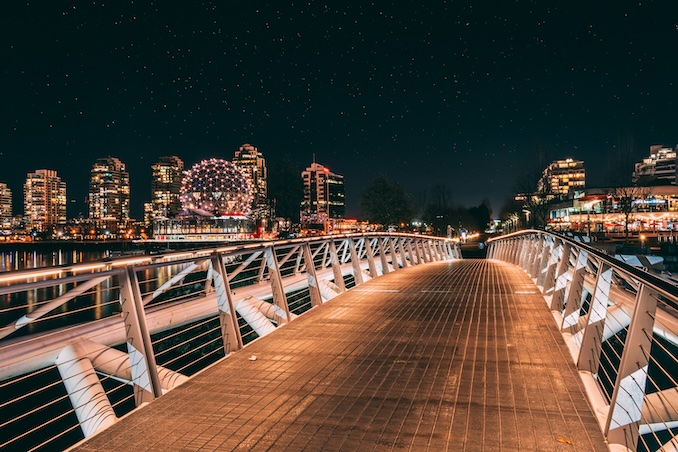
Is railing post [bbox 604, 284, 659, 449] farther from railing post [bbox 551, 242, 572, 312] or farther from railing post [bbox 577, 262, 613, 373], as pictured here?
railing post [bbox 551, 242, 572, 312]

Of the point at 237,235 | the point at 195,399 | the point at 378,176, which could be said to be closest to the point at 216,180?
the point at 237,235

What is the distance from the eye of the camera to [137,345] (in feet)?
13.1

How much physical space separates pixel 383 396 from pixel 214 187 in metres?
73.9

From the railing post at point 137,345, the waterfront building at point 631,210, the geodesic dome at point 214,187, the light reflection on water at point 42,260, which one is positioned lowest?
the light reflection on water at point 42,260

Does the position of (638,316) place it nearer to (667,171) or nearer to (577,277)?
(577,277)

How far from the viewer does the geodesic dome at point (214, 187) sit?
73562 mm

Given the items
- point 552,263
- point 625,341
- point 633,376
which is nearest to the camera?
point 625,341

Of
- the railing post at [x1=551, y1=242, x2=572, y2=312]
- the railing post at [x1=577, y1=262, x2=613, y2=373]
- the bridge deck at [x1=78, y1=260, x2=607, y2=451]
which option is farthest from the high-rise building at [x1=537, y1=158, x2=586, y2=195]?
the railing post at [x1=577, y1=262, x2=613, y2=373]

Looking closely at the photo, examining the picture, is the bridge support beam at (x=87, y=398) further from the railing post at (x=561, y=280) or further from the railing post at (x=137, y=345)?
the railing post at (x=561, y=280)

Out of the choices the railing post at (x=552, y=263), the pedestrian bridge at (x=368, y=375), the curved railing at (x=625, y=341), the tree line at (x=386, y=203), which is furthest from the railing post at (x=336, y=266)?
the tree line at (x=386, y=203)

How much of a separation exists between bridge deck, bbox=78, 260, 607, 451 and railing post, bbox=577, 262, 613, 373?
7.6 inches

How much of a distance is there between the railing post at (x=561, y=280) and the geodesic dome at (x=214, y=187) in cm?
7055

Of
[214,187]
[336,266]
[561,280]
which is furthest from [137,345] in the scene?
[214,187]

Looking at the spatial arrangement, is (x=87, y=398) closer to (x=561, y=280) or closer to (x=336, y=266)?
(x=336, y=266)
